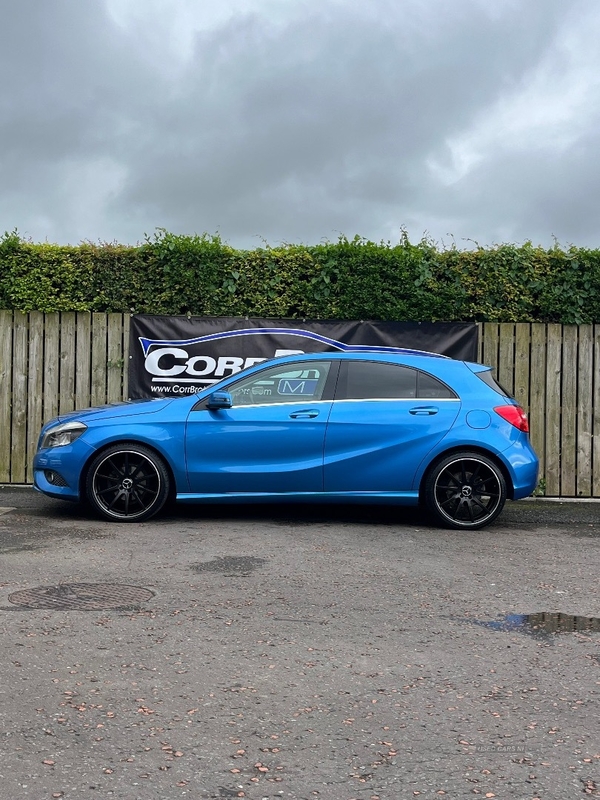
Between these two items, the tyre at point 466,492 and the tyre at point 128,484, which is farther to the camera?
the tyre at point 466,492

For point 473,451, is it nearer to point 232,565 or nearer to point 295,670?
point 232,565

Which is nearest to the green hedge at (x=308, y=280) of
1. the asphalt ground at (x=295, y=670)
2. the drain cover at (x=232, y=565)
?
the asphalt ground at (x=295, y=670)

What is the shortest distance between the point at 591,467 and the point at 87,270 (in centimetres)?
691

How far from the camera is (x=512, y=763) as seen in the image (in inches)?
142

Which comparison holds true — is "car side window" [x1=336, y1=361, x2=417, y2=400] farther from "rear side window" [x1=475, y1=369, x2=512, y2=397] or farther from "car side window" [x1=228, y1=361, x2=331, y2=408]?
"rear side window" [x1=475, y1=369, x2=512, y2=397]

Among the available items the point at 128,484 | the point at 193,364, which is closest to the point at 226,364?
the point at 193,364

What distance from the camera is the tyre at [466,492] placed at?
30.4 feet

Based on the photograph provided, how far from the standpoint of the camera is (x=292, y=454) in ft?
30.3

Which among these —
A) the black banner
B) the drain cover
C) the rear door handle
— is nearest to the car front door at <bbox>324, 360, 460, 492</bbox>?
the rear door handle

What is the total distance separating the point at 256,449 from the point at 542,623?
13.4 ft

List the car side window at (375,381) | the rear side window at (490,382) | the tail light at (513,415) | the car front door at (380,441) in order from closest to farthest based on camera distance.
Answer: the car front door at (380,441)
the tail light at (513,415)
the car side window at (375,381)
the rear side window at (490,382)

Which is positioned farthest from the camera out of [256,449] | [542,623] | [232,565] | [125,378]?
[125,378]

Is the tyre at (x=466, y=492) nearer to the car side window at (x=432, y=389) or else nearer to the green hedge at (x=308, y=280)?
the car side window at (x=432, y=389)

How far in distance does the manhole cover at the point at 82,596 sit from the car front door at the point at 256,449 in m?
2.94
